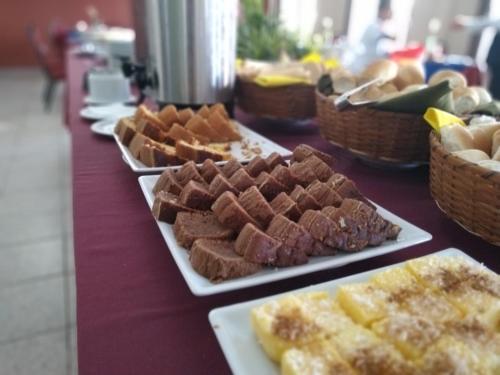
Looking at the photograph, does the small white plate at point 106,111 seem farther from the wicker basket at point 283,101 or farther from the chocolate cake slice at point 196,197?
the chocolate cake slice at point 196,197

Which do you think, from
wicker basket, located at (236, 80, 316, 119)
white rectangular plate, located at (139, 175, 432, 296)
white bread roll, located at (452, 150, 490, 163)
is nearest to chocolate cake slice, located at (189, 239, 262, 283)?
white rectangular plate, located at (139, 175, 432, 296)

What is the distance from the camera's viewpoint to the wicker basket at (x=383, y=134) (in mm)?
743

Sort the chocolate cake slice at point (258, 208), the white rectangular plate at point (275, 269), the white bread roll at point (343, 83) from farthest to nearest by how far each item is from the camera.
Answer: the white bread roll at point (343, 83), the chocolate cake slice at point (258, 208), the white rectangular plate at point (275, 269)

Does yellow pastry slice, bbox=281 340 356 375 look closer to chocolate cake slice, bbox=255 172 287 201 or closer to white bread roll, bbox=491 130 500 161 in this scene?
chocolate cake slice, bbox=255 172 287 201

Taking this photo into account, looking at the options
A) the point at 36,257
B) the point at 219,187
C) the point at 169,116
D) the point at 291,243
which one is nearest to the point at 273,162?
the point at 219,187

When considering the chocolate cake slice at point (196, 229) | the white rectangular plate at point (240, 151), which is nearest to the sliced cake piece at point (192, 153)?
the white rectangular plate at point (240, 151)

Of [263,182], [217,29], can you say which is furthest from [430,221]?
[217,29]

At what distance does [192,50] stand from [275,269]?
737mm

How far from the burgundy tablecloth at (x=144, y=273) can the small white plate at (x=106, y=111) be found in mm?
343

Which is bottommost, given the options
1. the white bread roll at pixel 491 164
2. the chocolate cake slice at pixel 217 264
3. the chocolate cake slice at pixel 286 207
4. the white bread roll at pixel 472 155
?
the chocolate cake slice at pixel 217 264

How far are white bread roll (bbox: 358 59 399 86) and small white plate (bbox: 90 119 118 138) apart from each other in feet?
1.96

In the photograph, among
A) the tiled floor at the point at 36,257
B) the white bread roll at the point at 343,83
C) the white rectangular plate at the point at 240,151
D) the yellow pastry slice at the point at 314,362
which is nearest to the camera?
the yellow pastry slice at the point at 314,362

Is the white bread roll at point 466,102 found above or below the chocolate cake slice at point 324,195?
above

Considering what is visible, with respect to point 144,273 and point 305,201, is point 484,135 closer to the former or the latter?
point 305,201
